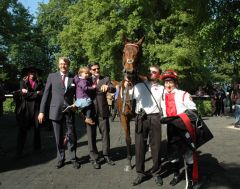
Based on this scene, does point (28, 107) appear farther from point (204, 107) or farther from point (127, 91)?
point (204, 107)

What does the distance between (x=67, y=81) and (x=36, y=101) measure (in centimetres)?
247

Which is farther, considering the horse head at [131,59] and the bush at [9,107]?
the bush at [9,107]

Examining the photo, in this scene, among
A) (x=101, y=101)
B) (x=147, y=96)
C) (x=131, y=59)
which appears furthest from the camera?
(x=101, y=101)

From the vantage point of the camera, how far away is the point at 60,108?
8.93 meters

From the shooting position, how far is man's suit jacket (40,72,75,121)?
893 centimetres

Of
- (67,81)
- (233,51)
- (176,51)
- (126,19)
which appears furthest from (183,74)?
(67,81)

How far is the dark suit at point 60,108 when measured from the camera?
29.3 feet

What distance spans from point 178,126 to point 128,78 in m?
1.20

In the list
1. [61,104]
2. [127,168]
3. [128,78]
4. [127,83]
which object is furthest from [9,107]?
[128,78]

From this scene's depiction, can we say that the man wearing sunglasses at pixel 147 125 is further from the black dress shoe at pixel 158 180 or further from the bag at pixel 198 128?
the bag at pixel 198 128

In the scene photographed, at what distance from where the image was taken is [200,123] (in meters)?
7.30

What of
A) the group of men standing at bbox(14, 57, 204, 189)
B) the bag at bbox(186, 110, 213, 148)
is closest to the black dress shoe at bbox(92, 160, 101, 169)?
the group of men standing at bbox(14, 57, 204, 189)

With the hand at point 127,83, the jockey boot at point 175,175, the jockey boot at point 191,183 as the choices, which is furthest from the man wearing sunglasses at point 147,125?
the jockey boot at point 191,183

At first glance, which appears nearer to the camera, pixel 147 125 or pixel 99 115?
pixel 147 125
